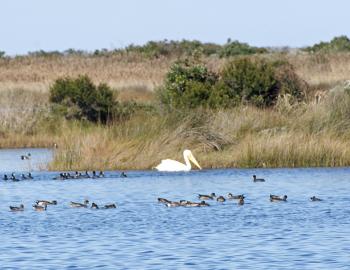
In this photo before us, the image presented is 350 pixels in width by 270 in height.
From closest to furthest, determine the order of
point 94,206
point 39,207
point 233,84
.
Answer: point 39,207
point 94,206
point 233,84

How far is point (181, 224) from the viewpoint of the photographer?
70.9ft

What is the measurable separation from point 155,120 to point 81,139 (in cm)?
188

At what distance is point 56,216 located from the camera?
22.9 meters

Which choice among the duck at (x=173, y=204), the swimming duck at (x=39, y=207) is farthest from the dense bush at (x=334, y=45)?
the swimming duck at (x=39, y=207)

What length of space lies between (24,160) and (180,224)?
14.0 meters

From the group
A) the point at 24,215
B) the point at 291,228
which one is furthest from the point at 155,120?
the point at 291,228

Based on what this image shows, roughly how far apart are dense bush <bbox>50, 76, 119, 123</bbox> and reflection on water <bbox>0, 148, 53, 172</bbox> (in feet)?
13.4

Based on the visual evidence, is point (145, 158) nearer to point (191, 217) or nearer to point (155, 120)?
point (155, 120)

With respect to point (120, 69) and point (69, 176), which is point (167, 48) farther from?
point (69, 176)

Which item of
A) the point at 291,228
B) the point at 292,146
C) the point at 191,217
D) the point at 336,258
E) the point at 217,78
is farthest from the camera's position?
the point at 217,78

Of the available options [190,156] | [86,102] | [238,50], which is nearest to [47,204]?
[190,156]

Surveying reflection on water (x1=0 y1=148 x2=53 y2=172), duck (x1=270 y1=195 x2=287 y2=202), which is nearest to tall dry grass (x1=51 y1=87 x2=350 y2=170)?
reflection on water (x1=0 y1=148 x2=53 y2=172)

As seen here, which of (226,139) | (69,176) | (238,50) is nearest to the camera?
(69,176)

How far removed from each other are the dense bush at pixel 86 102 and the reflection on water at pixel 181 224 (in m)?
13.8
